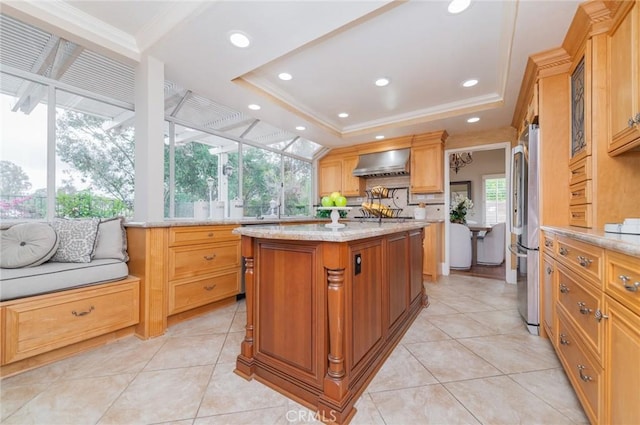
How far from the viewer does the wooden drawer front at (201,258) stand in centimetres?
228

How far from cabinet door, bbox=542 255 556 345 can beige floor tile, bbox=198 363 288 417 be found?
1.88 metres

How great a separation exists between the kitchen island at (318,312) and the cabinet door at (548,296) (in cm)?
114

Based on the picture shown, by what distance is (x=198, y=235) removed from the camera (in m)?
2.44

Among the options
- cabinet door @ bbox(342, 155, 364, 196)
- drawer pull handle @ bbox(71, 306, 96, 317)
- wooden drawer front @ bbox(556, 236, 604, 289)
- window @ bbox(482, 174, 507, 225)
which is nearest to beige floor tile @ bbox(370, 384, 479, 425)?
wooden drawer front @ bbox(556, 236, 604, 289)

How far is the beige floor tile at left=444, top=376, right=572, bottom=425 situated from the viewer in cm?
124

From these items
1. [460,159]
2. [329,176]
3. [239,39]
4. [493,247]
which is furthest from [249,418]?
[460,159]

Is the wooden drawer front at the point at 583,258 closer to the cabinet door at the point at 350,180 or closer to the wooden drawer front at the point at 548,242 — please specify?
the wooden drawer front at the point at 548,242

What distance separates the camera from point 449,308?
9.03ft

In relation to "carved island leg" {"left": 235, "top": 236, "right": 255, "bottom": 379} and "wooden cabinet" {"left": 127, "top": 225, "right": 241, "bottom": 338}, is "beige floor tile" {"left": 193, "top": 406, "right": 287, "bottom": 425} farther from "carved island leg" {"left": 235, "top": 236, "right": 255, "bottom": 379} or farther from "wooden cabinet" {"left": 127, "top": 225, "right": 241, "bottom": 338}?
"wooden cabinet" {"left": 127, "top": 225, "right": 241, "bottom": 338}

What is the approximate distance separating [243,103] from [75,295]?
8.05 ft

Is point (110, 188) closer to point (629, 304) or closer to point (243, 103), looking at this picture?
point (243, 103)

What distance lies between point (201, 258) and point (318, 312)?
5.29ft

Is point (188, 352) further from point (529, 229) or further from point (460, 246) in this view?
point (460, 246)

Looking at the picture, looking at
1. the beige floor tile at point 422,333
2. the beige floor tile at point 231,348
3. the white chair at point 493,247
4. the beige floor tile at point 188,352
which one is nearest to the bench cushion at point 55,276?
the beige floor tile at point 188,352
